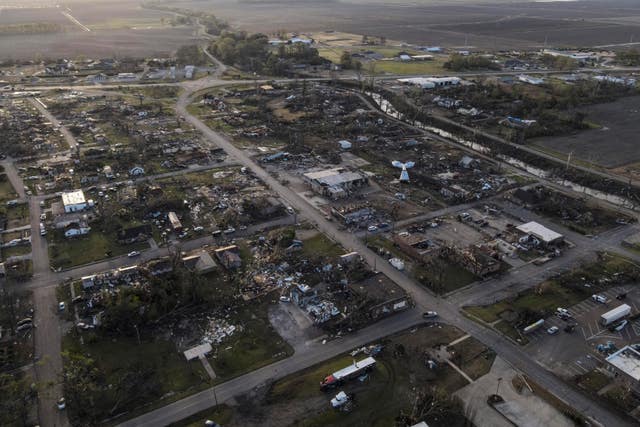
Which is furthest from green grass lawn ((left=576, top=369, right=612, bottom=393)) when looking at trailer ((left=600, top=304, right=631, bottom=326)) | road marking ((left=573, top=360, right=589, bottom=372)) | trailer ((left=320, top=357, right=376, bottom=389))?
trailer ((left=320, top=357, right=376, bottom=389))

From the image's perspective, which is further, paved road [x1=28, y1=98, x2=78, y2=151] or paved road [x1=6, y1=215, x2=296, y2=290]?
paved road [x1=28, y1=98, x2=78, y2=151]

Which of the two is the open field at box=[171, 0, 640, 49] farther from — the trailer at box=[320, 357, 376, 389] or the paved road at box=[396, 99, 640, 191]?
the trailer at box=[320, 357, 376, 389]

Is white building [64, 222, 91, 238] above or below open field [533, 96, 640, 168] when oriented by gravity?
below

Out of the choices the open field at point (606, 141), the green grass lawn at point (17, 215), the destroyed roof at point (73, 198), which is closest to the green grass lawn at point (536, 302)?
the open field at point (606, 141)

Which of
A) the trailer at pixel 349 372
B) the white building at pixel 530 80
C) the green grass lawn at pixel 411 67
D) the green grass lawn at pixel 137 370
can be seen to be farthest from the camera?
the green grass lawn at pixel 411 67

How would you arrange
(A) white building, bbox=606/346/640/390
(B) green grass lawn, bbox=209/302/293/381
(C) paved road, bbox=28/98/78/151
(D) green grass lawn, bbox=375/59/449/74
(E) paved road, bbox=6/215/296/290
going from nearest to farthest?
(A) white building, bbox=606/346/640/390 → (B) green grass lawn, bbox=209/302/293/381 → (E) paved road, bbox=6/215/296/290 → (C) paved road, bbox=28/98/78/151 → (D) green grass lawn, bbox=375/59/449/74

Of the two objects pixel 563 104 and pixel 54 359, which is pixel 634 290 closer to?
pixel 54 359

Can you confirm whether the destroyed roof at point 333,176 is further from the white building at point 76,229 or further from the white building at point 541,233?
the white building at point 76,229
